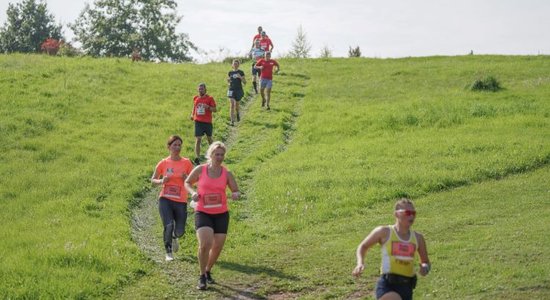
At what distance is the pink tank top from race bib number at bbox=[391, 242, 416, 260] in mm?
3777

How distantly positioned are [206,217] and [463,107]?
1903 cm

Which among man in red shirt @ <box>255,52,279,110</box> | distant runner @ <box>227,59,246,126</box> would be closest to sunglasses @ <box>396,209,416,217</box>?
distant runner @ <box>227,59,246,126</box>

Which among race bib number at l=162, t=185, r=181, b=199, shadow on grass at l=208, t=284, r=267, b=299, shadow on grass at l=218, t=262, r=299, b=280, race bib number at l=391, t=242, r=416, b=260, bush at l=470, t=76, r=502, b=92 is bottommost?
shadow on grass at l=208, t=284, r=267, b=299

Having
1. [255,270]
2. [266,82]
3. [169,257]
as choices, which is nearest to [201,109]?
[266,82]

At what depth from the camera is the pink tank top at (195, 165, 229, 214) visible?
12.4 m

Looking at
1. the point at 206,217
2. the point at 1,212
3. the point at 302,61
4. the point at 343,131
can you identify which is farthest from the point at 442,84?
the point at 206,217

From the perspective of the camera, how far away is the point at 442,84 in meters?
36.7

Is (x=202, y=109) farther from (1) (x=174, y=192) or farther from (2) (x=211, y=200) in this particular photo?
(2) (x=211, y=200)

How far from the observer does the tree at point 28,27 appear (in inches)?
3536

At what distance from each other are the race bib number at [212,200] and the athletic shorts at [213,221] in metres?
0.18

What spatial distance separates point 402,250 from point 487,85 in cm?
2586

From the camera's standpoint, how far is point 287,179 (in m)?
21.0

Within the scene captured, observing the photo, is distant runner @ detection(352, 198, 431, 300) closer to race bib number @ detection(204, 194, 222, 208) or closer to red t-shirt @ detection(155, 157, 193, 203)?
race bib number @ detection(204, 194, 222, 208)

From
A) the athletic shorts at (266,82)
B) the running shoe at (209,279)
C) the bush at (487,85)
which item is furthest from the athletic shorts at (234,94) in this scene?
the running shoe at (209,279)
